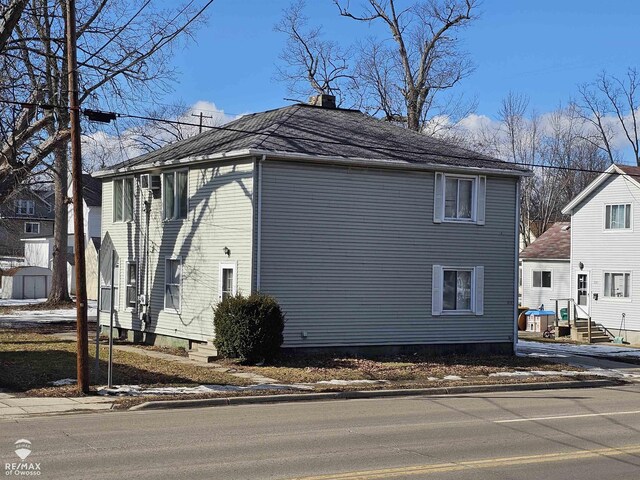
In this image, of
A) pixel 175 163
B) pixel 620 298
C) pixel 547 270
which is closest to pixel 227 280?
pixel 175 163

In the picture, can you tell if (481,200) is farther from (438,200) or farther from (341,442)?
(341,442)

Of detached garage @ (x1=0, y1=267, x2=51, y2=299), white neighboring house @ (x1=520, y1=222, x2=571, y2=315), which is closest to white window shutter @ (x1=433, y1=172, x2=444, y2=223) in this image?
white neighboring house @ (x1=520, y1=222, x2=571, y2=315)

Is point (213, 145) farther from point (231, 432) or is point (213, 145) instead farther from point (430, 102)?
point (430, 102)

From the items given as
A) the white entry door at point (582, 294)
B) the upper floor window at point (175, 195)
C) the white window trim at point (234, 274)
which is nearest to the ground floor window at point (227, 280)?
the white window trim at point (234, 274)

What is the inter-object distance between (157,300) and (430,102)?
2663 cm

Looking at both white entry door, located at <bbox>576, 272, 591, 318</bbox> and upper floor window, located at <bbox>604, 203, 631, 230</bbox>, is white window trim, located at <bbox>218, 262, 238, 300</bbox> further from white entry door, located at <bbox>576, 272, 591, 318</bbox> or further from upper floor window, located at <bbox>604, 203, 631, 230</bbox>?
white entry door, located at <bbox>576, 272, 591, 318</bbox>

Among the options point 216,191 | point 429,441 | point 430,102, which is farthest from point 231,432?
point 430,102

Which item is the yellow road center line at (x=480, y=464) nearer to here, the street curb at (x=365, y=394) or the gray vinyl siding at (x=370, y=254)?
the street curb at (x=365, y=394)

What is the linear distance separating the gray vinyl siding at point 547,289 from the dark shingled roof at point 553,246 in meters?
0.30

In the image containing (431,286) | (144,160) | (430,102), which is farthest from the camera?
(430,102)

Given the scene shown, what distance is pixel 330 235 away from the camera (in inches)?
977

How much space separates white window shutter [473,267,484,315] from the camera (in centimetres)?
2706

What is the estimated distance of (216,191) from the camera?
25359 millimetres

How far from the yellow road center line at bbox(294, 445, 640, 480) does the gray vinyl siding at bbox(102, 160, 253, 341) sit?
13271mm
